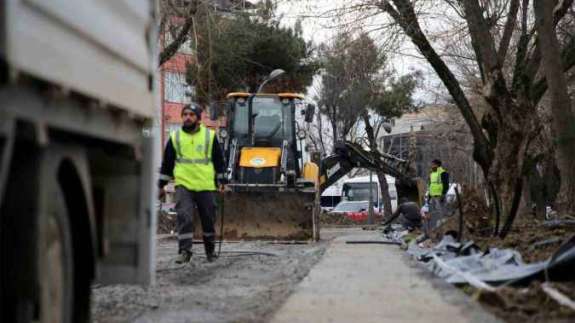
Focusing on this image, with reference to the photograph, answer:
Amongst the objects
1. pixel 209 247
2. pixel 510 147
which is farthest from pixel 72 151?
pixel 510 147

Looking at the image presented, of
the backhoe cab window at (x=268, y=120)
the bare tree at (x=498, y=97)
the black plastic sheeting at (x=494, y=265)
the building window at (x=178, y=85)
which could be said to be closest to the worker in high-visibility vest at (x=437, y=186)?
the bare tree at (x=498, y=97)

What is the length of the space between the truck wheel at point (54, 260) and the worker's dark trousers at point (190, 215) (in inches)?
264

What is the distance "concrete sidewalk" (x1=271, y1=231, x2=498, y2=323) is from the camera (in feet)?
22.8

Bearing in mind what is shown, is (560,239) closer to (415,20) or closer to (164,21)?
(415,20)

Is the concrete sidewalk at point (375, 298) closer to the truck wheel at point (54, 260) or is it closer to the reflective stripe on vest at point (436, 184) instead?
the truck wheel at point (54, 260)

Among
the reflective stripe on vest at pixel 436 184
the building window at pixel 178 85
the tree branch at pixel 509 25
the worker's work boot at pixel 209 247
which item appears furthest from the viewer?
the building window at pixel 178 85

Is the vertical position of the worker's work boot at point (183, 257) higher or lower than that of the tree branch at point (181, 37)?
lower

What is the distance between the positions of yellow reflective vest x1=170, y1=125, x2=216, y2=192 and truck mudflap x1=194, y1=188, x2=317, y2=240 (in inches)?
239

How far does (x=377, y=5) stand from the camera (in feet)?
63.3

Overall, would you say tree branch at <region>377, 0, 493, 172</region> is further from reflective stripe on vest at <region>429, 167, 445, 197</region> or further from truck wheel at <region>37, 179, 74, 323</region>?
truck wheel at <region>37, 179, 74, 323</region>

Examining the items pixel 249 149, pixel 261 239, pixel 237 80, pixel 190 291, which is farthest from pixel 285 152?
pixel 237 80

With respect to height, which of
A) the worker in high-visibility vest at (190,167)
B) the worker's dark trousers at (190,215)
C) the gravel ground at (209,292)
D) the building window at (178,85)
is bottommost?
the gravel ground at (209,292)

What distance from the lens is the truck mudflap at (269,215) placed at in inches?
709

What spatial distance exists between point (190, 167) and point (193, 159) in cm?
11
